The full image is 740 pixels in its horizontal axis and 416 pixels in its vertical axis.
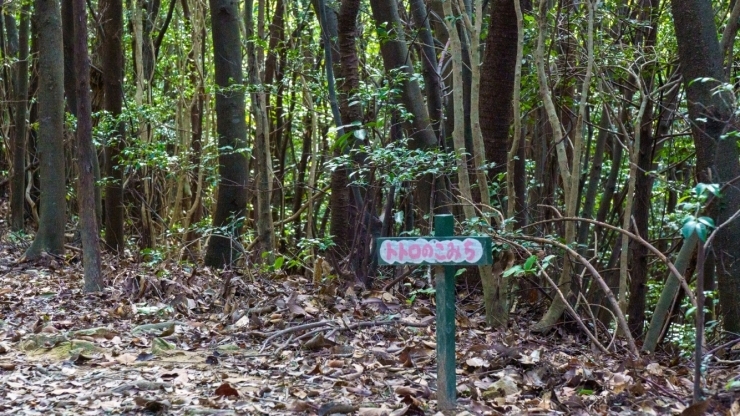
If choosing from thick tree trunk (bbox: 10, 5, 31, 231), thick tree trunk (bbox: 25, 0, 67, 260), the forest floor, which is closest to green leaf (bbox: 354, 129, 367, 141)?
the forest floor

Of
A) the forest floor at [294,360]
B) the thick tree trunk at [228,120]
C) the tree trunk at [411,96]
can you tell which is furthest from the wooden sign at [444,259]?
the thick tree trunk at [228,120]

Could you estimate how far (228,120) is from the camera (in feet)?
33.5

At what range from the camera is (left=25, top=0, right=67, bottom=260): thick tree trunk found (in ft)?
33.5

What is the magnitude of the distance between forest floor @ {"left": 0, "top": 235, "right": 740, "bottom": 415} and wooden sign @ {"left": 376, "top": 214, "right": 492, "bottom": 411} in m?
0.21

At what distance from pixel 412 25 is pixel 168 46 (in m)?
11.3

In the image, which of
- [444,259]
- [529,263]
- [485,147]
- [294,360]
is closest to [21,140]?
[485,147]

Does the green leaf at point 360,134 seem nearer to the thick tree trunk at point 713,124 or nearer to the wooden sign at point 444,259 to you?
the thick tree trunk at point 713,124

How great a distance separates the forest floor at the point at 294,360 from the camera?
4109 mm

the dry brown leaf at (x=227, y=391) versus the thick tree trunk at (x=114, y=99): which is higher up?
the thick tree trunk at (x=114, y=99)

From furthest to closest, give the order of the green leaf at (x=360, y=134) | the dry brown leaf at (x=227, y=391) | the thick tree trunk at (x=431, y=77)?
1. the thick tree trunk at (x=431, y=77)
2. the green leaf at (x=360, y=134)
3. the dry brown leaf at (x=227, y=391)

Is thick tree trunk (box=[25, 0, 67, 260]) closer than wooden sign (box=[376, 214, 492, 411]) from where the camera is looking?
No

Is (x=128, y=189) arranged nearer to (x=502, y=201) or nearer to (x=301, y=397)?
(x=502, y=201)

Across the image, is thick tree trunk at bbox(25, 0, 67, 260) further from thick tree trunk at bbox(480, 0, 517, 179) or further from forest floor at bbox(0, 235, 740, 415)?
thick tree trunk at bbox(480, 0, 517, 179)

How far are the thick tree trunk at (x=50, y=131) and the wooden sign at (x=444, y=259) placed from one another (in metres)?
7.89
